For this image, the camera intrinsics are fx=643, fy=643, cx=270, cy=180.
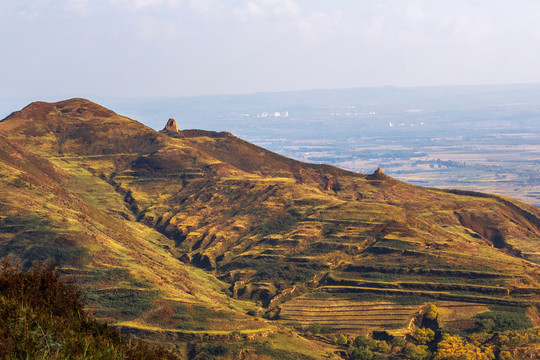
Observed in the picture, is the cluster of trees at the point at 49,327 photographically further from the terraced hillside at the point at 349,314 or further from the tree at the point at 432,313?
the tree at the point at 432,313

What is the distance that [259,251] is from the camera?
162 m

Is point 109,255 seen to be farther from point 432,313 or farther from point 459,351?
point 459,351

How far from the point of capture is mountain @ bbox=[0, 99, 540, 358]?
125 m

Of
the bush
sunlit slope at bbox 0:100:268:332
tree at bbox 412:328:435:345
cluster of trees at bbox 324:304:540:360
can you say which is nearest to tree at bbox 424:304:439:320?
tree at bbox 412:328:435:345

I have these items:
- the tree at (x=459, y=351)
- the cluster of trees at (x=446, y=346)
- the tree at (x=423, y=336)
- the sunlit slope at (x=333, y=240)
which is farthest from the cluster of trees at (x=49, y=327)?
the sunlit slope at (x=333, y=240)

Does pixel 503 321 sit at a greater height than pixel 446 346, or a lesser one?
greater

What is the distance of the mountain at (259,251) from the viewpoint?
124688 mm

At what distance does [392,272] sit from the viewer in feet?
471

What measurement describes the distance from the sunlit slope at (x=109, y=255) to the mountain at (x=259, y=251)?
382 millimetres

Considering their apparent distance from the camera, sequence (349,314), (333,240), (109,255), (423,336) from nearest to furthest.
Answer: (423,336)
(349,314)
(109,255)
(333,240)

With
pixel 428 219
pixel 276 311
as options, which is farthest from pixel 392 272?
pixel 428 219

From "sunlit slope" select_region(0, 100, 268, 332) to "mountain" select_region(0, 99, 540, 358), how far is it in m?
0.38

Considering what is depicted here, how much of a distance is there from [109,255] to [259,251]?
41150 mm

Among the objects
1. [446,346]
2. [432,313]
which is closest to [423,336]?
[446,346]
